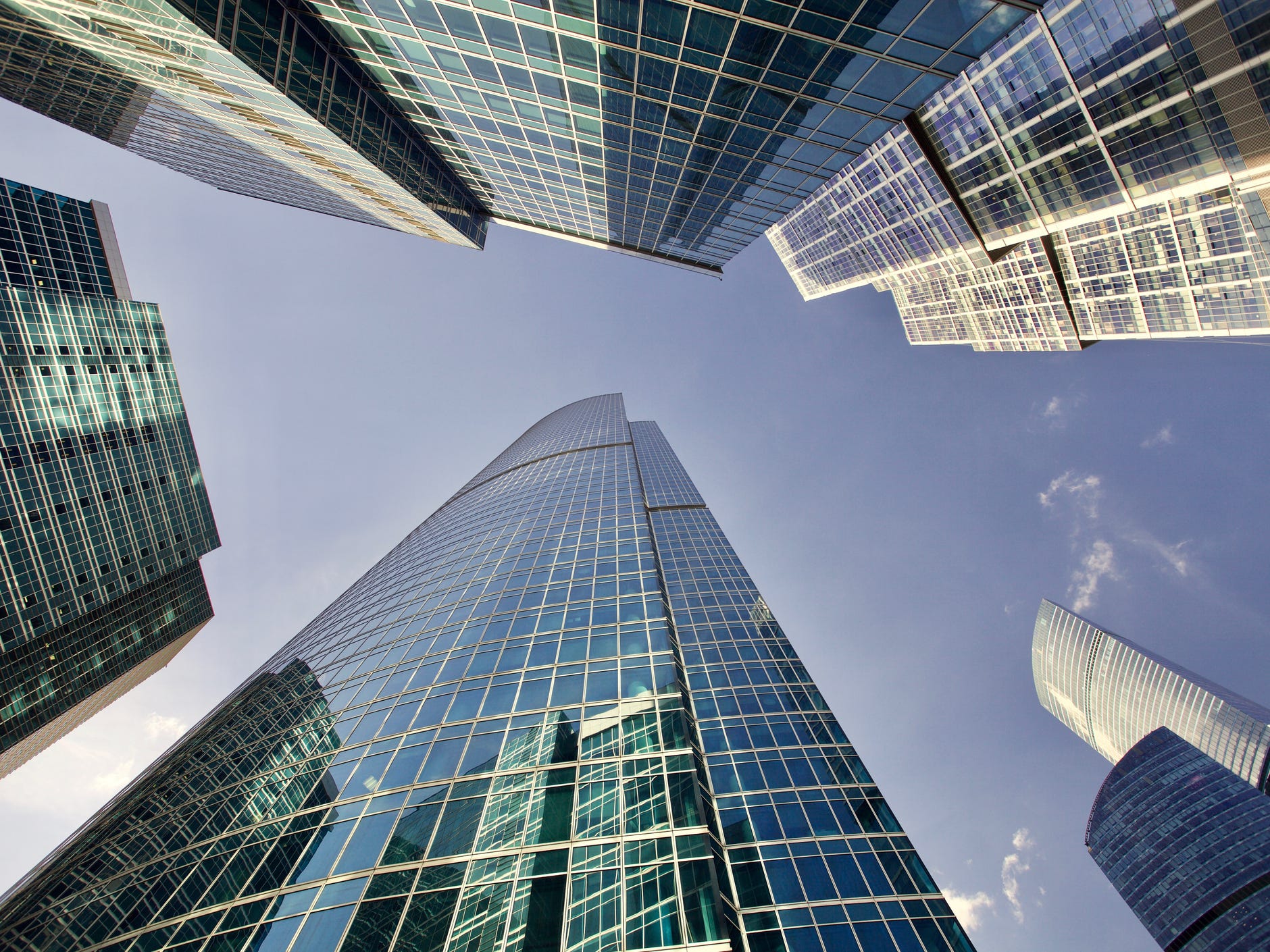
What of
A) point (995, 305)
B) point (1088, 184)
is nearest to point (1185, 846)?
point (995, 305)

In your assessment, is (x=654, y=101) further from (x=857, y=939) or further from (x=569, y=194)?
(x=857, y=939)

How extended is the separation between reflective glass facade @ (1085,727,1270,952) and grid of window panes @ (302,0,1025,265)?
126227 millimetres

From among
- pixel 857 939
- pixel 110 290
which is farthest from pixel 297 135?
pixel 110 290

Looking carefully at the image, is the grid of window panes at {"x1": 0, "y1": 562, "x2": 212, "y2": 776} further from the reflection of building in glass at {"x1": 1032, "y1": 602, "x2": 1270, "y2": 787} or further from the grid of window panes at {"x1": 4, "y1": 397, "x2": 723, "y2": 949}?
the reflection of building in glass at {"x1": 1032, "y1": 602, "x2": 1270, "y2": 787}

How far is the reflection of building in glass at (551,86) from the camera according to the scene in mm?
17266

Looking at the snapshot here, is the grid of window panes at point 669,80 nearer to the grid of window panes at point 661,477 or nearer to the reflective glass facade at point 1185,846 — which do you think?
the grid of window panes at point 661,477

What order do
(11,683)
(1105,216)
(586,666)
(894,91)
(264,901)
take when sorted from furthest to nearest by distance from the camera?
(1105,216) < (11,683) < (586,666) < (894,91) < (264,901)

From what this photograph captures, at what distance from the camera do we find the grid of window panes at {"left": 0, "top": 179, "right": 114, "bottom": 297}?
54.1 meters

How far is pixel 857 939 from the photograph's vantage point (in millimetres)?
17594

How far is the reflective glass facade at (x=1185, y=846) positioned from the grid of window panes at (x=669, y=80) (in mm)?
126227

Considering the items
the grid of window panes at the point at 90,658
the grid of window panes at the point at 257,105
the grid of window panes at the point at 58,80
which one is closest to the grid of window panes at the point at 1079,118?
the grid of window panes at the point at 257,105

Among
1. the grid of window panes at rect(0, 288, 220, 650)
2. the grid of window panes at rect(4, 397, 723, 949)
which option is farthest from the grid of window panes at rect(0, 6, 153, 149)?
the grid of window panes at rect(4, 397, 723, 949)

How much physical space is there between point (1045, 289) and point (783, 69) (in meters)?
96.5

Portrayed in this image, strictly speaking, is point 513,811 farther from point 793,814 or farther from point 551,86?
point 551,86
